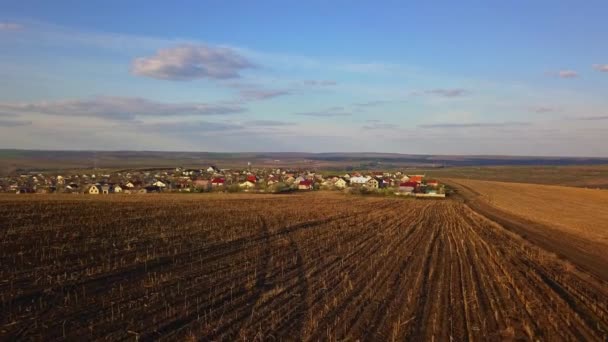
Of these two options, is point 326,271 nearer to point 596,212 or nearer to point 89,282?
point 89,282

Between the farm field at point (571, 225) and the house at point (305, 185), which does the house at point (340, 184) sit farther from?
the farm field at point (571, 225)

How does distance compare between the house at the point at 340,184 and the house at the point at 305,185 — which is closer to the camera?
the house at the point at 305,185

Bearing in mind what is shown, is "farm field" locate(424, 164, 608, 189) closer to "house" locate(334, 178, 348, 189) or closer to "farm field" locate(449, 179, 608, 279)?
"house" locate(334, 178, 348, 189)

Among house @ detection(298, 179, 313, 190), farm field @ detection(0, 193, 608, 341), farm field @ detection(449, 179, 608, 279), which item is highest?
farm field @ detection(0, 193, 608, 341)

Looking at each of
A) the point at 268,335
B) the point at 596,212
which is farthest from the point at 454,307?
the point at 596,212

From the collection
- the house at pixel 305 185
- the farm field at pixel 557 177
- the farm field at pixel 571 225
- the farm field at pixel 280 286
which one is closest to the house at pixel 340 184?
the house at pixel 305 185

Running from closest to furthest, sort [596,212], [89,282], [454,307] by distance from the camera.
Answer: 1. [454,307]
2. [89,282]
3. [596,212]

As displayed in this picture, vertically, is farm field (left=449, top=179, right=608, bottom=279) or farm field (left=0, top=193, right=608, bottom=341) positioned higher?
farm field (left=0, top=193, right=608, bottom=341)

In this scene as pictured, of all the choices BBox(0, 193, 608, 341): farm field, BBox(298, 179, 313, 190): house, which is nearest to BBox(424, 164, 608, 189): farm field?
BBox(298, 179, 313, 190): house
